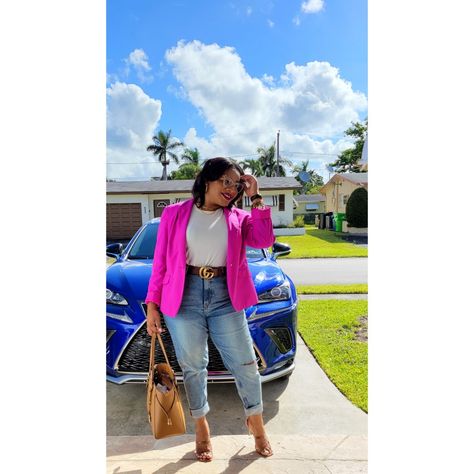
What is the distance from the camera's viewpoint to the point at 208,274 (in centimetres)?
201

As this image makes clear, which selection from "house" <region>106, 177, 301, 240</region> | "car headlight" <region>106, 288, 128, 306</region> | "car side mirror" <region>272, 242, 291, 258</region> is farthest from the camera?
"house" <region>106, 177, 301, 240</region>

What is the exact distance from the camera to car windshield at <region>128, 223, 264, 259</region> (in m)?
3.55

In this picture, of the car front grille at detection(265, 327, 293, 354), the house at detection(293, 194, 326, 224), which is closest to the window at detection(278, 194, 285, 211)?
the car front grille at detection(265, 327, 293, 354)

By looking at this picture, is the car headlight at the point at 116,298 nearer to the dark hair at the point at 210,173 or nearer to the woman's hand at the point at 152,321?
the woman's hand at the point at 152,321

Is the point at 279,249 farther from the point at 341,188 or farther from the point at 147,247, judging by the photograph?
the point at 341,188

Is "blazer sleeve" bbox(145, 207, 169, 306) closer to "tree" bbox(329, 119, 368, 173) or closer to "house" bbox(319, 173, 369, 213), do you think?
"house" bbox(319, 173, 369, 213)

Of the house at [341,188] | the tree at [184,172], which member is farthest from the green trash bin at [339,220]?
the tree at [184,172]

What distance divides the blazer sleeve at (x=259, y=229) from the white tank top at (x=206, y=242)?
0.49ft

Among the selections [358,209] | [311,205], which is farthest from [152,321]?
[311,205]

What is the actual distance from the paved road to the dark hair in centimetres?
567
